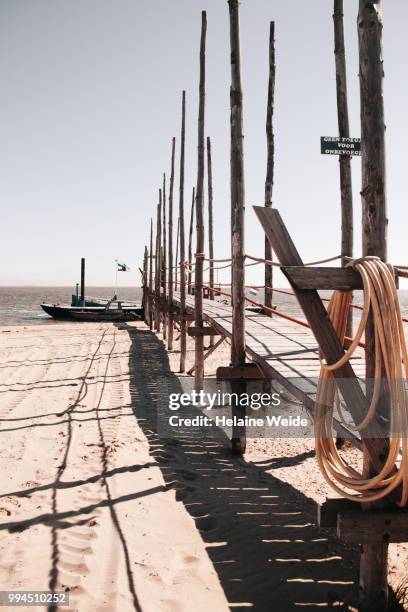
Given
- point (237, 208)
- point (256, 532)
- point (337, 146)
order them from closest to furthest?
1. point (256, 532)
2. point (337, 146)
3. point (237, 208)

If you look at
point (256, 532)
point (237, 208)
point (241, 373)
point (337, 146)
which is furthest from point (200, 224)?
point (256, 532)

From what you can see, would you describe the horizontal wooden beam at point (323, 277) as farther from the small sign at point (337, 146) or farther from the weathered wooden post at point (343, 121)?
the weathered wooden post at point (343, 121)

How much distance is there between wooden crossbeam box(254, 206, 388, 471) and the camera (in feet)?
8.66

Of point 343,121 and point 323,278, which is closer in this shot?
point 323,278

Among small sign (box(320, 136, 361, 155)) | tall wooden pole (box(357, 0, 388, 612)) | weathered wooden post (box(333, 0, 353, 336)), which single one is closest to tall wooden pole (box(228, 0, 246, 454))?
weathered wooden post (box(333, 0, 353, 336))

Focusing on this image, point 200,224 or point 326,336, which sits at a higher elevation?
point 200,224

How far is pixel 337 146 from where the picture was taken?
4.59m

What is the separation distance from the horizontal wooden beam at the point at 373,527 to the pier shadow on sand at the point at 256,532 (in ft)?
2.47

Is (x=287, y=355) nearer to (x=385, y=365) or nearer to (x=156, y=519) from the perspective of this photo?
(x=156, y=519)

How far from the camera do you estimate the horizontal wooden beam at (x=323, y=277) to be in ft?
8.68

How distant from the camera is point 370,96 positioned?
281 centimetres

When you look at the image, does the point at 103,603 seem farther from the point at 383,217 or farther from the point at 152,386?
the point at 152,386

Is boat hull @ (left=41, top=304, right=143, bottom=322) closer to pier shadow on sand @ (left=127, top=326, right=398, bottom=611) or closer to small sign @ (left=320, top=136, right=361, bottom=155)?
pier shadow on sand @ (left=127, top=326, right=398, bottom=611)

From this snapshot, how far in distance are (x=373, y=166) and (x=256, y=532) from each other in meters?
3.15
